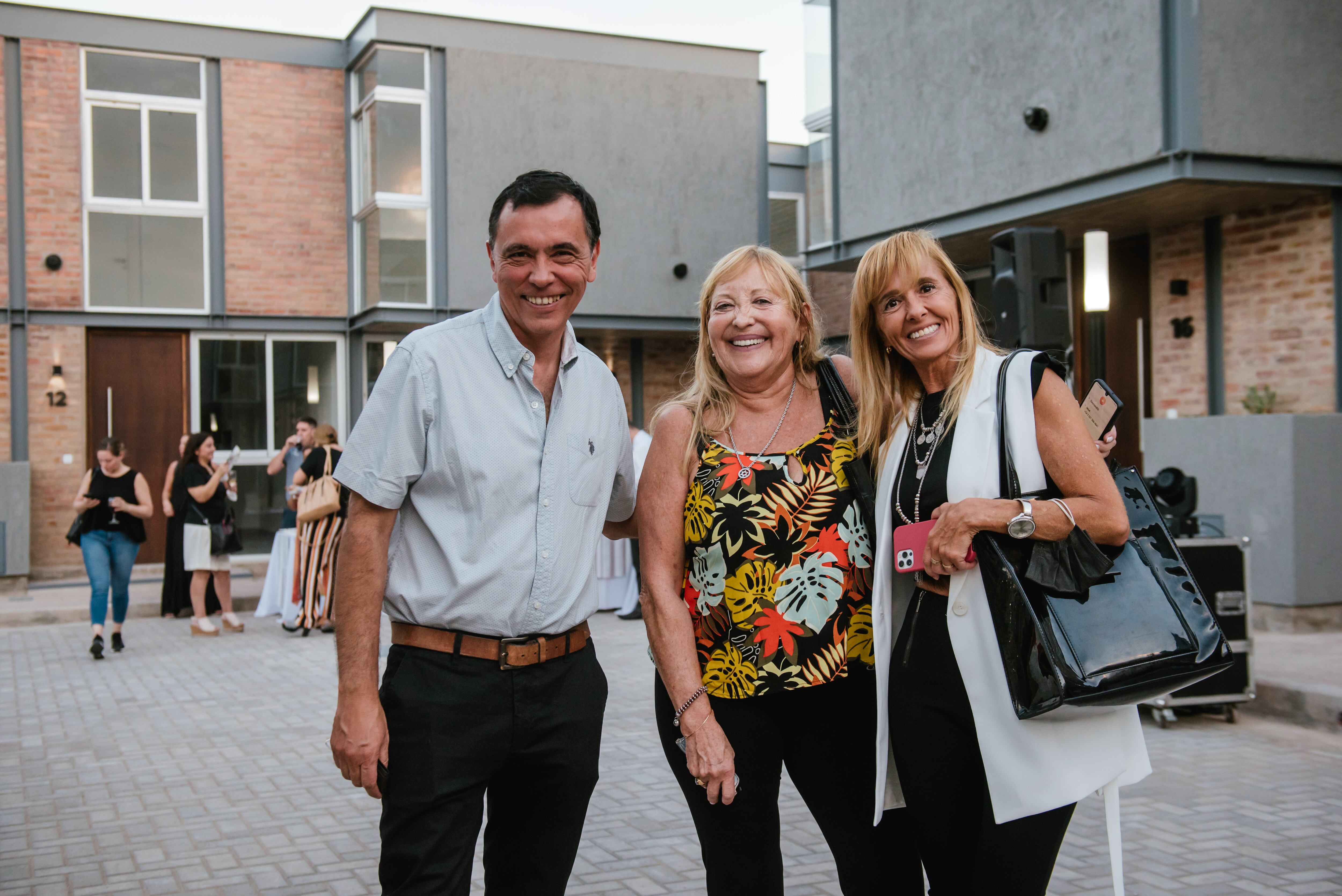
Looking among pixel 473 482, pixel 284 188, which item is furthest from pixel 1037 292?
pixel 284 188

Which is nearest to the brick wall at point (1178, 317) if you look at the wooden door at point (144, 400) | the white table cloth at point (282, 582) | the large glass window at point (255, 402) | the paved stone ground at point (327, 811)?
the paved stone ground at point (327, 811)

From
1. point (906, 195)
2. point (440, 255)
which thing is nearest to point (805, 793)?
point (906, 195)

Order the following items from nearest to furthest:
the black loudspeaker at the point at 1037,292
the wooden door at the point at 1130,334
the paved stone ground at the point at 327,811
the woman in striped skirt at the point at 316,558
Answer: the paved stone ground at the point at 327,811 → the black loudspeaker at the point at 1037,292 → the woman in striped skirt at the point at 316,558 → the wooden door at the point at 1130,334

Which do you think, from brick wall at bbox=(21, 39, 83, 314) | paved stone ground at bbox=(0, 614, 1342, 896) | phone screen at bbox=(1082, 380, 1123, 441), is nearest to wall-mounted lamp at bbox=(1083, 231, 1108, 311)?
paved stone ground at bbox=(0, 614, 1342, 896)

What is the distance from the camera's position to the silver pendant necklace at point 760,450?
280cm

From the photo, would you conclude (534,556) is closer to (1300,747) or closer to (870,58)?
(1300,747)

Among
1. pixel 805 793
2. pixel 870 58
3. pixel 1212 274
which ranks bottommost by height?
pixel 805 793

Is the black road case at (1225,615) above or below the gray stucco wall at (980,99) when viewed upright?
below

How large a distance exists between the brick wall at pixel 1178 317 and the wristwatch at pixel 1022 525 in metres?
9.36

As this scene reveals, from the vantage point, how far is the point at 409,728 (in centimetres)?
251

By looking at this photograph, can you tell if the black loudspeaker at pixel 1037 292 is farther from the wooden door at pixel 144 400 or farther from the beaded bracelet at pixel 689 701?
the wooden door at pixel 144 400

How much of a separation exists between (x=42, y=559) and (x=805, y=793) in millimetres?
16377

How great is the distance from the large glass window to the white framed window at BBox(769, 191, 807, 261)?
29.9ft

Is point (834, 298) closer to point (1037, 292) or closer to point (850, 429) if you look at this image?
point (1037, 292)
